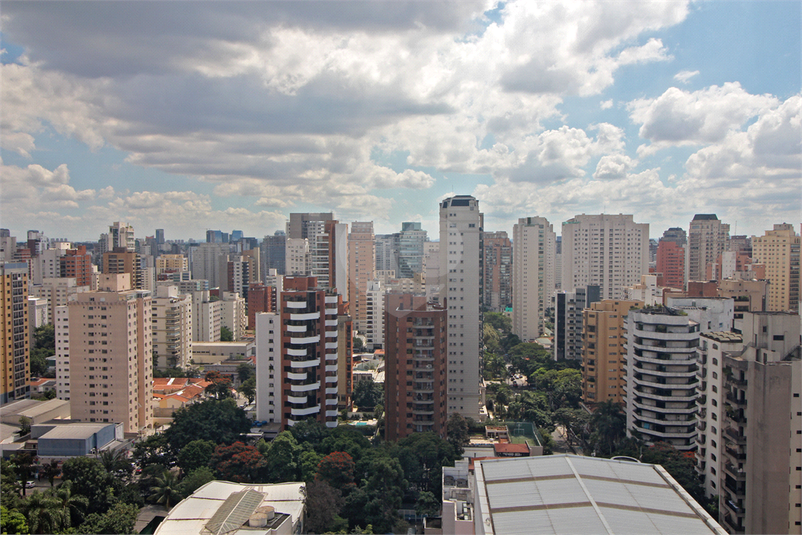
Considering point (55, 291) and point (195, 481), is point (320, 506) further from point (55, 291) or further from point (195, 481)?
point (55, 291)

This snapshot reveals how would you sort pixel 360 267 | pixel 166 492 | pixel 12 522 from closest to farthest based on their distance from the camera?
pixel 12 522 → pixel 166 492 → pixel 360 267

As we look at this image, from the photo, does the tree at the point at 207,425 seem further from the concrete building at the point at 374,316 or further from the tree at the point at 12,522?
the concrete building at the point at 374,316

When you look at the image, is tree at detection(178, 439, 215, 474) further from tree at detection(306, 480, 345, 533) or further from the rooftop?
the rooftop

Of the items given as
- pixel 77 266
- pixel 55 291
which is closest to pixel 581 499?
pixel 55 291

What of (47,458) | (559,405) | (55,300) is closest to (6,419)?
(47,458)

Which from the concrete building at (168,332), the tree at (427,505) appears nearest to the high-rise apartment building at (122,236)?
the concrete building at (168,332)

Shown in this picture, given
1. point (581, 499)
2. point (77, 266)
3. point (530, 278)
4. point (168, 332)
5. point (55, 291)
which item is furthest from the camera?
point (530, 278)

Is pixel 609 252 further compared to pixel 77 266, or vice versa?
pixel 77 266

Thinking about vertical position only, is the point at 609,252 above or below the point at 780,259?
above
